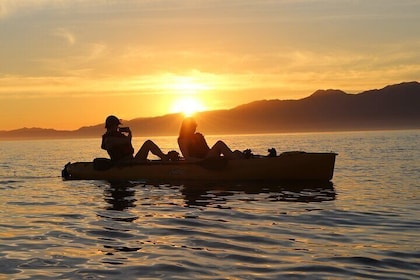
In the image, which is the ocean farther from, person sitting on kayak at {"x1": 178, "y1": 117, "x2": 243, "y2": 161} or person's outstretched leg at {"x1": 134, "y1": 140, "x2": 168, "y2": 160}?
person's outstretched leg at {"x1": 134, "y1": 140, "x2": 168, "y2": 160}

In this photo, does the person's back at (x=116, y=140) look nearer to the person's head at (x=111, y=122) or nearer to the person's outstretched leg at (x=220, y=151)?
the person's head at (x=111, y=122)

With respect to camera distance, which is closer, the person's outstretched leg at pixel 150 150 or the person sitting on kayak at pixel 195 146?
the person sitting on kayak at pixel 195 146

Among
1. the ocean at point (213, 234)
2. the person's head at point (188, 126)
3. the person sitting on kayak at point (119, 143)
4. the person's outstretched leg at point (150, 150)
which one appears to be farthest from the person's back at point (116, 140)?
the ocean at point (213, 234)

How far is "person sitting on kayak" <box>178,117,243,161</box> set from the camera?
17.1 metres

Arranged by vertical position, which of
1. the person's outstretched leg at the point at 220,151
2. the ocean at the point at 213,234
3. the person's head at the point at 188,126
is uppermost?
the person's head at the point at 188,126

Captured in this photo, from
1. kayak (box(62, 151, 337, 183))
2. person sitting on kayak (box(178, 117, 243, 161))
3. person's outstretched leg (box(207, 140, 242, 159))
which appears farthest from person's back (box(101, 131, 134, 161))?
person's outstretched leg (box(207, 140, 242, 159))

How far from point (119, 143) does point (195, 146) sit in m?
2.92

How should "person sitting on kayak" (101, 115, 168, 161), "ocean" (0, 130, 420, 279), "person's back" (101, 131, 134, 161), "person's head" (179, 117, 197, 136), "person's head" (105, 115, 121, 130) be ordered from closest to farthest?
"ocean" (0, 130, 420, 279)
"person's head" (179, 117, 197, 136)
"person's head" (105, 115, 121, 130)
"person sitting on kayak" (101, 115, 168, 161)
"person's back" (101, 131, 134, 161)

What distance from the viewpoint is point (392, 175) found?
2123 cm

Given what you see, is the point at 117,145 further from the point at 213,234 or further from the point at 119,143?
the point at 213,234

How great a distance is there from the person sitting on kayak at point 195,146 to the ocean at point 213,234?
1747mm

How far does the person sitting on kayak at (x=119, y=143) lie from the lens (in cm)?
1817

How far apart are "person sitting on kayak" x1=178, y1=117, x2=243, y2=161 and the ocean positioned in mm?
1747

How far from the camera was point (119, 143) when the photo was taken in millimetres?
18594
